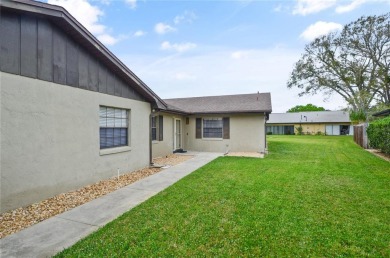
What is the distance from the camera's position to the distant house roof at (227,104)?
13578mm

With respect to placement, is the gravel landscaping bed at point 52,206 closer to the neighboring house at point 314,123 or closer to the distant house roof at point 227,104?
the distant house roof at point 227,104

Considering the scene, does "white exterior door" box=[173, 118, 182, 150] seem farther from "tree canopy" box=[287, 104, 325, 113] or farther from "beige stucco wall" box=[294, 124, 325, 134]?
"tree canopy" box=[287, 104, 325, 113]

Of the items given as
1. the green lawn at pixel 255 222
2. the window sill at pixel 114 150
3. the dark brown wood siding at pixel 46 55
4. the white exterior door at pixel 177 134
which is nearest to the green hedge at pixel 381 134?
the green lawn at pixel 255 222

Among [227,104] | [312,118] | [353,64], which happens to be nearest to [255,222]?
[227,104]

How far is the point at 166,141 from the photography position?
12867 mm

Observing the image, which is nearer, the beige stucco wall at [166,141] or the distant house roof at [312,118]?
the beige stucco wall at [166,141]

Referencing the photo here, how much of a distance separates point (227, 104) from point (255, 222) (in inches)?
478

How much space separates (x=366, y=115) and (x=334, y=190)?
23.4m

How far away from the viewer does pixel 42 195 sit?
492cm

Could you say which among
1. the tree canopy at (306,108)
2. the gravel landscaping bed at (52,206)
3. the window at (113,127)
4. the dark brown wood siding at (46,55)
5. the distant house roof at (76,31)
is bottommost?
the gravel landscaping bed at (52,206)

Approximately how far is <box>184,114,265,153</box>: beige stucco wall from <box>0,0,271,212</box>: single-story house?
6219 mm

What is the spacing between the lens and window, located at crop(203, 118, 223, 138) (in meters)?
14.7

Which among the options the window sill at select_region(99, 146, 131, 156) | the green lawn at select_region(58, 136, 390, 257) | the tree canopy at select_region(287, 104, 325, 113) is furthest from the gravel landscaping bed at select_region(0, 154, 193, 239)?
the tree canopy at select_region(287, 104, 325, 113)

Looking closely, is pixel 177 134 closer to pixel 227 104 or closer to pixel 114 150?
pixel 227 104
